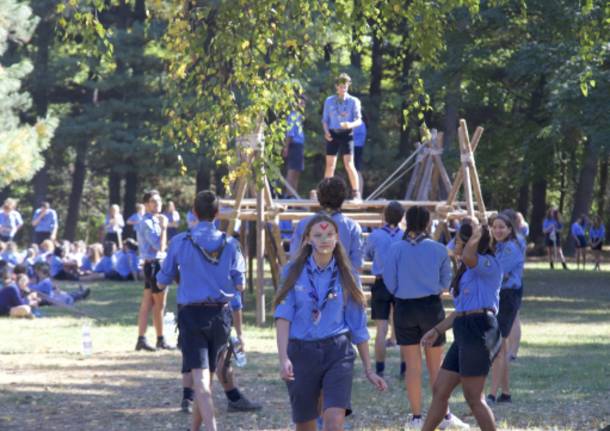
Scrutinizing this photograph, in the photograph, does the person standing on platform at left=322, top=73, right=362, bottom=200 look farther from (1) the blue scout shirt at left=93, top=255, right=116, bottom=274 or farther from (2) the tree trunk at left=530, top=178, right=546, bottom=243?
(2) the tree trunk at left=530, top=178, right=546, bottom=243

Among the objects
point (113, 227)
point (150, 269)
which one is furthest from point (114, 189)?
point (150, 269)

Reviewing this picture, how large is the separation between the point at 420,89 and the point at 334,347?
183 inches

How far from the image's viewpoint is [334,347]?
6879 mm

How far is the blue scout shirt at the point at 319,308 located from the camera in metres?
6.90

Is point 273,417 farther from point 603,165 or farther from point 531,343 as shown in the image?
point 603,165

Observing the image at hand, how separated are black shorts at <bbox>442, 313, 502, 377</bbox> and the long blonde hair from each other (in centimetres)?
150

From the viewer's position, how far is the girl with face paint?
6.86 metres

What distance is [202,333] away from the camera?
9.09 metres

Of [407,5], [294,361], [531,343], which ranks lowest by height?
[531,343]

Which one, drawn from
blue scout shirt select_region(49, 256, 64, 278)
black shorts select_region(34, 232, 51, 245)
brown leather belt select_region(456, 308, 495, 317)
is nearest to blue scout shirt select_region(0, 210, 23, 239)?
→ blue scout shirt select_region(49, 256, 64, 278)

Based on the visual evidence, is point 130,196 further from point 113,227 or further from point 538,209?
point 538,209

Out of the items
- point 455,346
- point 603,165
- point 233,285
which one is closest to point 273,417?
point 233,285

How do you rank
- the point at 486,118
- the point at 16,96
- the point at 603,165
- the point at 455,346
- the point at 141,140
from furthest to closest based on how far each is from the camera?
the point at 603,165 < the point at 486,118 < the point at 141,140 < the point at 16,96 < the point at 455,346

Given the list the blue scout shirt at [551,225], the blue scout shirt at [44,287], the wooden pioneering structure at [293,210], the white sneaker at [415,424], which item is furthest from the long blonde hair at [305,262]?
the blue scout shirt at [551,225]
